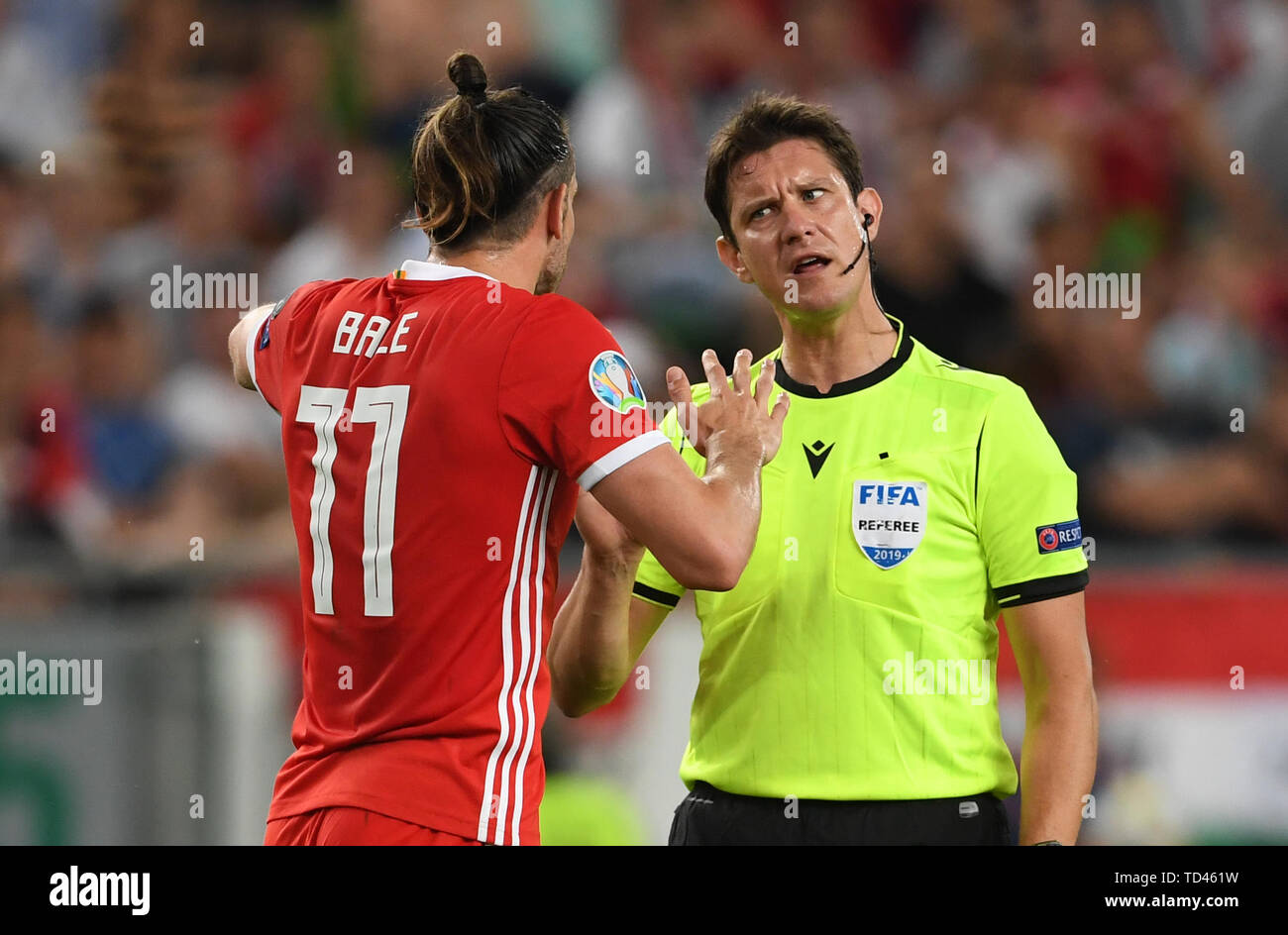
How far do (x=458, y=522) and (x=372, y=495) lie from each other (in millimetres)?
138

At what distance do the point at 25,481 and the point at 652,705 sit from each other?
96.9 inches

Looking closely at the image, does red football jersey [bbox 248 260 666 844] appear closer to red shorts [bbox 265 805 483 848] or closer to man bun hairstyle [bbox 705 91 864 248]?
red shorts [bbox 265 805 483 848]

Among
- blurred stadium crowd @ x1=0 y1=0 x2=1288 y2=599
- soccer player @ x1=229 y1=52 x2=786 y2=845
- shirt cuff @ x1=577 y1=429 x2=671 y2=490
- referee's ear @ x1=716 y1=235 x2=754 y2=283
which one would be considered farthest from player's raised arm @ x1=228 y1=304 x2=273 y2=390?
blurred stadium crowd @ x1=0 y1=0 x2=1288 y2=599

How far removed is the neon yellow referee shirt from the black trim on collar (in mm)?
37

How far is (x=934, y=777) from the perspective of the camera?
2.70 m

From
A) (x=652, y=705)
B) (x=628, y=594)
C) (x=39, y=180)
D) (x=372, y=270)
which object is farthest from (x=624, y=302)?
(x=628, y=594)

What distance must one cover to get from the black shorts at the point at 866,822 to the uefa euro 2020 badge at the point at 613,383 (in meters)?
0.83

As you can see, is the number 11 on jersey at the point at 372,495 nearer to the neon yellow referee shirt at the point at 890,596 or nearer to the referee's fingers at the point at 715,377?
the referee's fingers at the point at 715,377

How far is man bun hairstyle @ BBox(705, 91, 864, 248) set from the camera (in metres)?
3.01

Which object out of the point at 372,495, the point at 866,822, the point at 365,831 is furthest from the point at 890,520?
the point at 365,831

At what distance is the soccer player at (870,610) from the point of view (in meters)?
2.69

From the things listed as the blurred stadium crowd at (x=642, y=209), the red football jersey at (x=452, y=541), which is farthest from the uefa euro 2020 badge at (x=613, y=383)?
the blurred stadium crowd at (x=642, y=209)

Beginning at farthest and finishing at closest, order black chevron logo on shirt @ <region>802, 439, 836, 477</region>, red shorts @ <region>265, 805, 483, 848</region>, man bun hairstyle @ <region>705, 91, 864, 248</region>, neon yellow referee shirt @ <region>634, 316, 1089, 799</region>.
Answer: man bun hairstyle @ <region>705, 91, 864, 248</region>
black chevron logo on shirt @ <region>802, 439, 836, 477</region>
neon yellow referee shirt @ <region>634, 316, 1089, 799</region>
red shorts @ <region>265, 805, 483, 848</region>

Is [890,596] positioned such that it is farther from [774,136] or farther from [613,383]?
[774,136]
